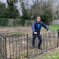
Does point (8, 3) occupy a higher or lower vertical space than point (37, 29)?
higher

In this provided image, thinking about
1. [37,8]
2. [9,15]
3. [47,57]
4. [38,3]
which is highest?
[38,3]

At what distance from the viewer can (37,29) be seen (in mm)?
3652

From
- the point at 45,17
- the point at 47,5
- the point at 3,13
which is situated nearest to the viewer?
the point at 47,5

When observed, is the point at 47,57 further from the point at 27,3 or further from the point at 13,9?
the point at 13,9

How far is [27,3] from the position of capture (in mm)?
16375

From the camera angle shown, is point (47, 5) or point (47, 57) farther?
point (47, 5)

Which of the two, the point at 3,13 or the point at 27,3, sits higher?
the point at 27,3

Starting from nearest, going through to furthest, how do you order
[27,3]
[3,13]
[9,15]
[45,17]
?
1. [27,3]
2. [3,13]
3. [9,15]
4. [45,17]

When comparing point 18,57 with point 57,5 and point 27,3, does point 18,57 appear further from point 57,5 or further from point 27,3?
point 57,5

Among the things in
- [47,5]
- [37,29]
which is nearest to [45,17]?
[47,5]

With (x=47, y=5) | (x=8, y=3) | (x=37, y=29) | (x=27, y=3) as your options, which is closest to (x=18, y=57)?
(x=37, y=29)

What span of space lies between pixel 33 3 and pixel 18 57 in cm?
1610

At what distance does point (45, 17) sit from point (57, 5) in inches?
245

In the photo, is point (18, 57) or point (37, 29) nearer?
point (18, 57)
